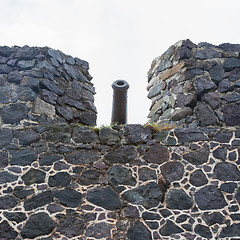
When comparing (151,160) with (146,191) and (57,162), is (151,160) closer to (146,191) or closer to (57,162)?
(146,191)

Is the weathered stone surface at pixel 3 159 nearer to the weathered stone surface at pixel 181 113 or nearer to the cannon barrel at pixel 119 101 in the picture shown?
the cannon barrel at pixel 119 101

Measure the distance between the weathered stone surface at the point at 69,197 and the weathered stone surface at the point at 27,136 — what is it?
1013 mm

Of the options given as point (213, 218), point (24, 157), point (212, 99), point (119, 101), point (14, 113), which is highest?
A: point (119, 101)

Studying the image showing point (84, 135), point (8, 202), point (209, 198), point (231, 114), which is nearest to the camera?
point (8, 202)

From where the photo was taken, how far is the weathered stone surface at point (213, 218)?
13.3 feet

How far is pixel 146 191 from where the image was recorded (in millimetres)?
4312

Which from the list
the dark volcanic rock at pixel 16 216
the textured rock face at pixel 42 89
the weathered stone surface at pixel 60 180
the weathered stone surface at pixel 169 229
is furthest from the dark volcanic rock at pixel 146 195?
the textured rock face at pixel 42 89

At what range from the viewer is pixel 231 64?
5.66m

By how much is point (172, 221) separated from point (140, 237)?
0.52 m

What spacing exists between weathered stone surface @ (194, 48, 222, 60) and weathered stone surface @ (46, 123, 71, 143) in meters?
3.05

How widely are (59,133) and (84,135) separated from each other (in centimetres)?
42

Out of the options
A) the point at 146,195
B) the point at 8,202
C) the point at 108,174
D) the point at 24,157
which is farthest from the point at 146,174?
the point at 8,202

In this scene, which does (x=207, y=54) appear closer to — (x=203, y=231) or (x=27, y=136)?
(x=203, y=231)

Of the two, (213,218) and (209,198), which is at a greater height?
(209,198)
